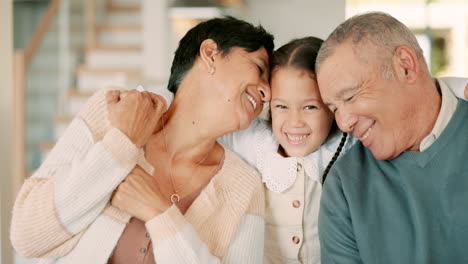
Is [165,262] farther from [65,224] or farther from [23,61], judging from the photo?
[23,61]

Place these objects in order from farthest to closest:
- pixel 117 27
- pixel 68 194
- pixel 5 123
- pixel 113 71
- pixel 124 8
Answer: pixel 124 8 → pixel 117 27 → pixel 113 71 → pixel 5 123 → pixel 68 194

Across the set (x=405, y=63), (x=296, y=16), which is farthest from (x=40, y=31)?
(x=405, y=63)

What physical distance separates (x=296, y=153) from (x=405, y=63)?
1.56 ft

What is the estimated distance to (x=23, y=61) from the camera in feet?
16.9

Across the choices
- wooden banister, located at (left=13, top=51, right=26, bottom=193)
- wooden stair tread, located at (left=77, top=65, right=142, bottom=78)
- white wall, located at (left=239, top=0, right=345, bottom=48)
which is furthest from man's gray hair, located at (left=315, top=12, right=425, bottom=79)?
wooden stair tread, located at (left=77, top=65, right=142, bottom=78)

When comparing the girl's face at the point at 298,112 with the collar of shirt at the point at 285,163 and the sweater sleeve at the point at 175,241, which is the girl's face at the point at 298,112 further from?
the sweater sleeve at the point at 175,241

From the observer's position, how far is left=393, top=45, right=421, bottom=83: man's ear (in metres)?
1.55

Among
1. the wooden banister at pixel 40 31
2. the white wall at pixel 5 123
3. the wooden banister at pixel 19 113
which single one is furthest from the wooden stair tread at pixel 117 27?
the white wall at pixel 5 123

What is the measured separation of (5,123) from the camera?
6.72 feet

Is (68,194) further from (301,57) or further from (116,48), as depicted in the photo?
(116,48)

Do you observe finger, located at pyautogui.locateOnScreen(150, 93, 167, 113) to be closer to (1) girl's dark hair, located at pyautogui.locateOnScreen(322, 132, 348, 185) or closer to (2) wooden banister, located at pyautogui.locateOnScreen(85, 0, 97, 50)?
(1) girl's dark hair, located at pyautogui.locateOnScreen(322, 132, 348, 185)

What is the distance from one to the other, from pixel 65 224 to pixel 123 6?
6.76 meters

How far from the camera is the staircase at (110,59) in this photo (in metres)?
6.30

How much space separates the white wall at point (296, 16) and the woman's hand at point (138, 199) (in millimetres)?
5090
